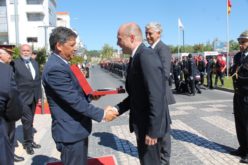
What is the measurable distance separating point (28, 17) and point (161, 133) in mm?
62973

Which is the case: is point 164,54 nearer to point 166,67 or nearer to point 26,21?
point 166,67

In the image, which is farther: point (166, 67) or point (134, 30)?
point (166, 67)

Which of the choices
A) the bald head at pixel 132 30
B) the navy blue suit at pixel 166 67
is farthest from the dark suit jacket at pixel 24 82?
the bald head at pixel 132 30

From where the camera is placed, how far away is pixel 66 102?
10.7 ft

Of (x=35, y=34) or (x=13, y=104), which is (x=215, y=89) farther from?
(x=35, y=34)

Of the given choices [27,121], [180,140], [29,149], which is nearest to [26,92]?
[27,121]

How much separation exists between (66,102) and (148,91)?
0.76 meters

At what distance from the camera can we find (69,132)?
3.29m

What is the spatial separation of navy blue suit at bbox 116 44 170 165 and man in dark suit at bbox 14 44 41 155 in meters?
3.31

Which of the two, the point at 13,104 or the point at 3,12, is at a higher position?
the point at 3,12

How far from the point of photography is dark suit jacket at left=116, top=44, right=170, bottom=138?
3205 mm

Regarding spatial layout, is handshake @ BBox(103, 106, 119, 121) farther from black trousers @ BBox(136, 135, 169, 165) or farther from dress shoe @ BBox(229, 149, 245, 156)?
dress shoe @ BBox(229, 149, 245, 156)

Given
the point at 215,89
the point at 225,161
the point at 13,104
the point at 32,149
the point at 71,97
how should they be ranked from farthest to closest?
the point at 215,89
the point at 32,149
the point at 225,161
the point at 13,104
the point at 71,97

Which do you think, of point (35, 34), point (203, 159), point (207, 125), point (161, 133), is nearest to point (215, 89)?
point (207, 125)
